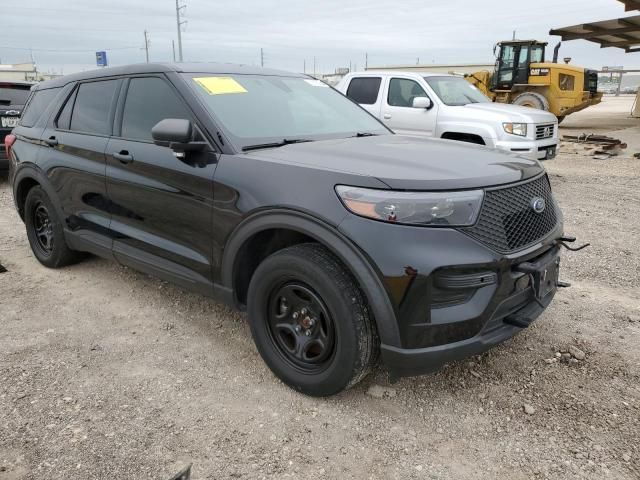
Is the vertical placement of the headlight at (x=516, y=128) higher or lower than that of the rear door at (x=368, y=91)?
lower

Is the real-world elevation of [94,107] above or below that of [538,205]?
above

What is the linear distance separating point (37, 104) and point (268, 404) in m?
3.65

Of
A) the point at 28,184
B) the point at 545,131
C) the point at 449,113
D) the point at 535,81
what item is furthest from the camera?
the point at 535,81

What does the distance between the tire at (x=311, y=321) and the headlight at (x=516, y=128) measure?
6.23m

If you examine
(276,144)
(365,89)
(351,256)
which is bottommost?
(351,256)

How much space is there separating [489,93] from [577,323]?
618 inches

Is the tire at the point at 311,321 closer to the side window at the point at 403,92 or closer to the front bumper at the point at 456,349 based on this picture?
the front bumper at the point at 456,349

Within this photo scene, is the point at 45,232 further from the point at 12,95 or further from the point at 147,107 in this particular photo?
the point at 12,95

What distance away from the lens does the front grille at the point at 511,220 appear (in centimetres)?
234

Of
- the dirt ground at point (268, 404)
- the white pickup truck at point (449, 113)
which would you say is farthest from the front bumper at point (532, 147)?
the dirt ground at point (268, 404)

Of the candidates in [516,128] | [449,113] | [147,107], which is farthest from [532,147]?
[147,107]

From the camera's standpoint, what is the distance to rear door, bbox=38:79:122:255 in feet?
12.2

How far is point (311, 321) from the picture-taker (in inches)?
104

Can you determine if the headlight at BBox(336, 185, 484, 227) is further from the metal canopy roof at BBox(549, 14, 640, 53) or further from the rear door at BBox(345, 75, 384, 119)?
the metal canopy roof at BBox(549, 14, 640, 53)
